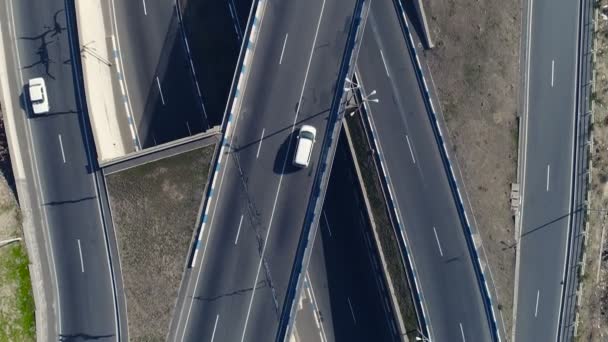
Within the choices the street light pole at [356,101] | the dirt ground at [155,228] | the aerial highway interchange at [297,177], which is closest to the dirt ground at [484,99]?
the aerial highway interchange at [297,177]

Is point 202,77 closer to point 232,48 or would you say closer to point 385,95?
point 232,48

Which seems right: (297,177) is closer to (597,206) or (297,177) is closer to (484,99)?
(484,99)

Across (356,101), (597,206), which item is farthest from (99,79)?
(597,206)

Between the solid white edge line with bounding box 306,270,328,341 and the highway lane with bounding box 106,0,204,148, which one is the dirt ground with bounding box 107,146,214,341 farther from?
the solid white edge line with bounding box 306,270,328,341

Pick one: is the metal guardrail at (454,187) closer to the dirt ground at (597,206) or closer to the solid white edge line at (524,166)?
the solid white edge line at (524,166)

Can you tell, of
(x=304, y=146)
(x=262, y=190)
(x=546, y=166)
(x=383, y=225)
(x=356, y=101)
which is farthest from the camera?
(x=546, y=166)

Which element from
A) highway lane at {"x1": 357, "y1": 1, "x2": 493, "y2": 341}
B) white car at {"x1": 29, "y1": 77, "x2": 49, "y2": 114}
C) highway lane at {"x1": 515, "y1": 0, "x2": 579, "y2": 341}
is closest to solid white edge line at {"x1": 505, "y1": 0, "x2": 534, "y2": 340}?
highway lane at {"x1": 515, "y1": 0, "x2": 579, "y2": 341}
